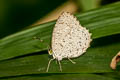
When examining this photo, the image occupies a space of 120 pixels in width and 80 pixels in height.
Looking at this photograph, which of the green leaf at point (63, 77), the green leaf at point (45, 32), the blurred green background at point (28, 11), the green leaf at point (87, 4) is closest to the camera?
the green leaf at point (63, 77)

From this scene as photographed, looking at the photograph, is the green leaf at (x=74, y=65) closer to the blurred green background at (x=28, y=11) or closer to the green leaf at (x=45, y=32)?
the green leaf at (x=45, y=32)

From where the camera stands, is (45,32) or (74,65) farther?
(45,32)

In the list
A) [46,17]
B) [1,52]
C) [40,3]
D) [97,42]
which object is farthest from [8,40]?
[40,3]

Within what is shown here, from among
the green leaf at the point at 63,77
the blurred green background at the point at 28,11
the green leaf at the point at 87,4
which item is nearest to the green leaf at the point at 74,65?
the green leaf at the point at 63,77

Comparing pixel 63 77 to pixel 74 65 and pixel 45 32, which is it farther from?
pixel 45 32

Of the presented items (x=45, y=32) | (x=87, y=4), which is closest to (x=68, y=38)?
(x=45, y=32)

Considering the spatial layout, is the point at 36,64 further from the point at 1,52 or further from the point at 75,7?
the point at 75,7

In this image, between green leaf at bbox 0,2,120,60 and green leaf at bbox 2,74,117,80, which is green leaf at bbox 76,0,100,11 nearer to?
green leaf at bbox 0,2,120,60
